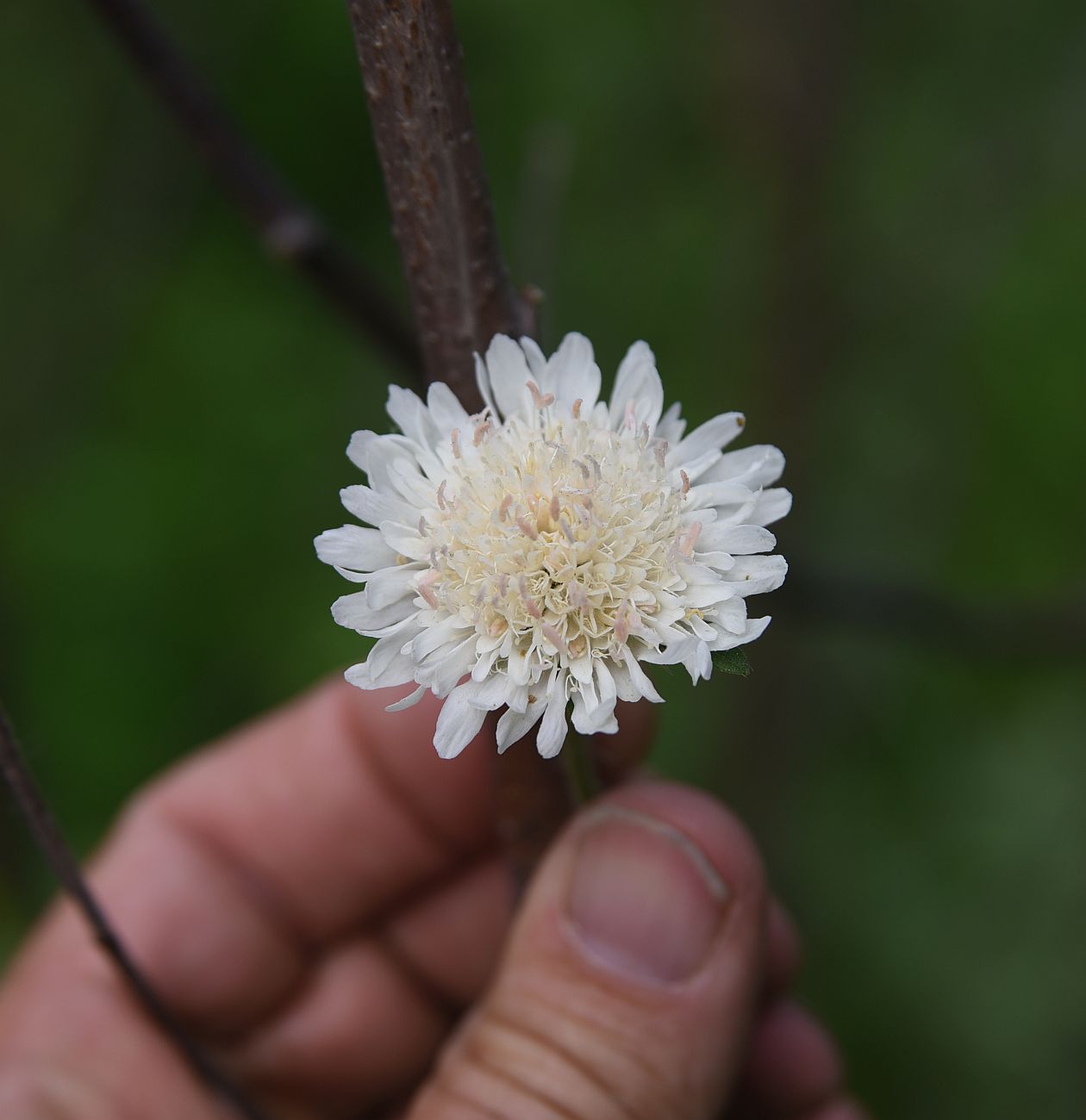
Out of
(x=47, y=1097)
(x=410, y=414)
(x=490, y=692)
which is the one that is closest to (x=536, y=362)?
(x=410, y=414)

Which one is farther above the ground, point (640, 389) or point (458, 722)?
point (640, 389)

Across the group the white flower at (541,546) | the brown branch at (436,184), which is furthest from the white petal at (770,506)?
the brown branch at (436,184)

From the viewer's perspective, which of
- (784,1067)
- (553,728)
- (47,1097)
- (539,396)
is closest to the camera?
(553,728)

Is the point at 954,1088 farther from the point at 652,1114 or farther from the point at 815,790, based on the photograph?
the point at 652,1114

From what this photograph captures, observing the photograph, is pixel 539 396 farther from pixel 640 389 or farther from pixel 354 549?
pixel 354 549

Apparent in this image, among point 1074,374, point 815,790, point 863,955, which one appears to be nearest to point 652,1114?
point 863,955

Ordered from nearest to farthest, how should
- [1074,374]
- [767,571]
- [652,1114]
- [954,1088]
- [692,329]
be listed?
[767,571], [652,1114], [954,1088], [1074,374], [692,329]
